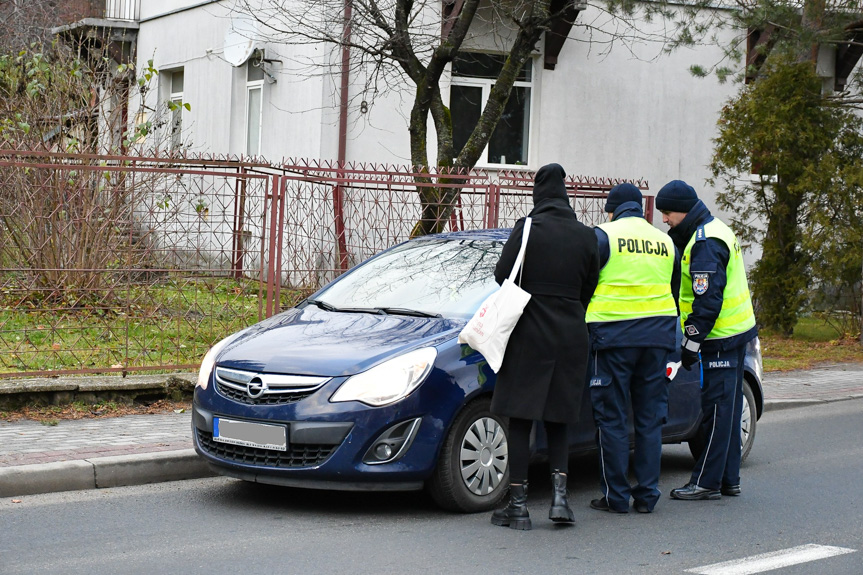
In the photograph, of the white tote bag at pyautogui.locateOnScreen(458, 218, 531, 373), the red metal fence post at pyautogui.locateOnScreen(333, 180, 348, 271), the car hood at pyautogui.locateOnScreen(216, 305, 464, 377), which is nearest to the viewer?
the white tote bag at pyautogui.locateOnScreen(458, 218, 531, 373)

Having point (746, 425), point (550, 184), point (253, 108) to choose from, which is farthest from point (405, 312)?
point (253, 108)

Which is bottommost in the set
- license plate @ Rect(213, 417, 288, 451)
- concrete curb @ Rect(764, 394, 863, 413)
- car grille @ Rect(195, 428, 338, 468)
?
concrete curb @ Rect(764, 394, 863, 413)

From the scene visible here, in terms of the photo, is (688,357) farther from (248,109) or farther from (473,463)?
(248,109)

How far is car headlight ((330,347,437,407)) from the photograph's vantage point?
6090 millimetres

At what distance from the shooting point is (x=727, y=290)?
269 inches

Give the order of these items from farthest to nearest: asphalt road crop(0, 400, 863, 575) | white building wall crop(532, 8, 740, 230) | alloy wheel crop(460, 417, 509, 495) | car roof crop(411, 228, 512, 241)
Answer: white building wall crop(532, 8, 740, 230)
car roof crop(411, 228, 512, 241)
alloy wheel crop(460, 417, 509, 495)
asphalt road crop(0, 400, 863, 575)

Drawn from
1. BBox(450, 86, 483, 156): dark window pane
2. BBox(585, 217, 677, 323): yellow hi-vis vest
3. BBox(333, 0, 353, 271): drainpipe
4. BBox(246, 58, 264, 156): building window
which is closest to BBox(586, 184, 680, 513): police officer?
BBox(585, 217, 677, 323): yellow hi-vis vest

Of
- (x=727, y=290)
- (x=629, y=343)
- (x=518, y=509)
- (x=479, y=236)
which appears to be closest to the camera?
(x=518, y=509)

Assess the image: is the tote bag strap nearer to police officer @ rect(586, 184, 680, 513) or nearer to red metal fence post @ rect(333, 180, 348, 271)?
police officer @ rect(586, 184, 680, 513)

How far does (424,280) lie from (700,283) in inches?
66.6

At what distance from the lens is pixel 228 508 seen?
652 cm

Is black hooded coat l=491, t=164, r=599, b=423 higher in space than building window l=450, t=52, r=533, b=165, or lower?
lower

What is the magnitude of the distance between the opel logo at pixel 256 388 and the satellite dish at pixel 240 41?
37.8 ft

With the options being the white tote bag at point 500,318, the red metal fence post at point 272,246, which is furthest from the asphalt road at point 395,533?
the red metal fence post at point 272,246
